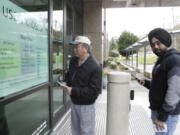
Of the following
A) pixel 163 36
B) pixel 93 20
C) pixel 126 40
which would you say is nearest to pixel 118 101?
pixel 163 36

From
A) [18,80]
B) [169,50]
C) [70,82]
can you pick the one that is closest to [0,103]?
[18,80]

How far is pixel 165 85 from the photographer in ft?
6.24

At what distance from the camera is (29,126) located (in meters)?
2.71

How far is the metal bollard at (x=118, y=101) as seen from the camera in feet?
6.47

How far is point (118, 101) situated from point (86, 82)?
0.56 m

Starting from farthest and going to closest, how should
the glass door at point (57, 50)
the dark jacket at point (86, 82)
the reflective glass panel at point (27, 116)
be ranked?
the glass door at point (57, 50) < the dark jacket at point (86, 82) < the reflective glass panel at point (27, 116)

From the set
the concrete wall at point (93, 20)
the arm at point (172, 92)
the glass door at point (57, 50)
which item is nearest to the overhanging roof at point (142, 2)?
the concrete wall at point (93, 20)

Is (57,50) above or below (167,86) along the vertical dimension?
above

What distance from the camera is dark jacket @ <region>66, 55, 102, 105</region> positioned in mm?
2309

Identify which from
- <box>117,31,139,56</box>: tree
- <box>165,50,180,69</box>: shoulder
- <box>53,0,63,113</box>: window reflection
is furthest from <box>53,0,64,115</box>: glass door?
<box>117,31,139,56</box>: tree

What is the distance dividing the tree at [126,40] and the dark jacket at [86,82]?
176 feet

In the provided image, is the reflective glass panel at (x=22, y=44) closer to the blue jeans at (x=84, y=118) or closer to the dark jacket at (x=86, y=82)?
the dark jacket at (x=86, y=82)

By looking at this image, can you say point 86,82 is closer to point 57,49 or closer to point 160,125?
point 160,125

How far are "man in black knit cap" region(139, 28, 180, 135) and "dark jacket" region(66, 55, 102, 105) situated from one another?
0.73m
